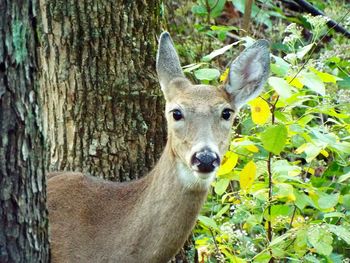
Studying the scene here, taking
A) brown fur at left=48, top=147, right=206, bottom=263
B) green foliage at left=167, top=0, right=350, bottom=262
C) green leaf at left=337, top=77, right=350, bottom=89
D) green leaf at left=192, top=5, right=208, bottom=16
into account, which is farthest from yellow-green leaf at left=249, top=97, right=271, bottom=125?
green leaf at left=192, top=5, right=208, bottom=16

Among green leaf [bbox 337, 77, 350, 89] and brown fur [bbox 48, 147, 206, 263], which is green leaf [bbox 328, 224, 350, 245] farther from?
green leaf [bbox 337, 77, 350, 89]

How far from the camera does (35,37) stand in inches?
174

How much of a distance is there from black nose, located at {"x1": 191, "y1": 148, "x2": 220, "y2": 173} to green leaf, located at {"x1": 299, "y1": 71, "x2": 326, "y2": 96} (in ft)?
2.50

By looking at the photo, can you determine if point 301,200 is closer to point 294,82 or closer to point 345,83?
point 294,82

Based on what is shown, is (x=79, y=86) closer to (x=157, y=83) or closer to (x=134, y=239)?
(x=157, y=83)

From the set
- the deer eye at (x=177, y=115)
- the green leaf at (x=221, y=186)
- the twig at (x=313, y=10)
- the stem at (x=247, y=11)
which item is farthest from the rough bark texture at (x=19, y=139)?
the twig at (x=313, y=10)

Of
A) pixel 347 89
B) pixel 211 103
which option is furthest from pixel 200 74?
pixel 347 89

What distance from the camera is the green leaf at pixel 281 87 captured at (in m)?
5.48

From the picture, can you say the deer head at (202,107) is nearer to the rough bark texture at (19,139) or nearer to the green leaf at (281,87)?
the green leaf at (281,87)

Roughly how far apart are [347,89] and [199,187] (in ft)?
7.26

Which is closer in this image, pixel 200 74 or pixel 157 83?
pixel 200 74

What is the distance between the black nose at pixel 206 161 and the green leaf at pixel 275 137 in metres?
0.61

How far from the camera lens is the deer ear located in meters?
6.18

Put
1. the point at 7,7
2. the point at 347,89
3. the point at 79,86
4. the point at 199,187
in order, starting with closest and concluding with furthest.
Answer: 1. the point at 7,7
2. the point at 199,187
3. the point at 79,86
4. the point at 347,89
